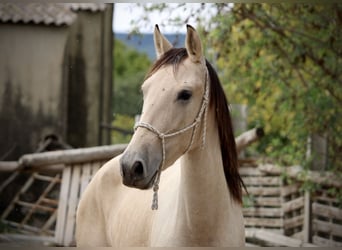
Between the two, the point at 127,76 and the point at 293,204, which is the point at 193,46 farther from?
the point at 127,76

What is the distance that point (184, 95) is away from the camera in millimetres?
2330

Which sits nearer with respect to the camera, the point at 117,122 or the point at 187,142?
the point at 187,142

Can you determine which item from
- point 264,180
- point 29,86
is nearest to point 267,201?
point 264,180

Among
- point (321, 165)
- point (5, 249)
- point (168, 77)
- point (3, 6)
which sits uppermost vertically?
point (3, 6)

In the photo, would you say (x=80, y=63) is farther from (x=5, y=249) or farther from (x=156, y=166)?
(x=156, y=166)

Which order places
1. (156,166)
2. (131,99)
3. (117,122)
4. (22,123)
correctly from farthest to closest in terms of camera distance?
(131,99) < (117,122) < (22,123) < (156,166)

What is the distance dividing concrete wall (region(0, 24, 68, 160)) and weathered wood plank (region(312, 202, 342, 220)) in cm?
386

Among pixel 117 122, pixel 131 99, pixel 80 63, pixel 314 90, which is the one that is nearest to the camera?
pixel 314 90

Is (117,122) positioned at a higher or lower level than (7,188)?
higher

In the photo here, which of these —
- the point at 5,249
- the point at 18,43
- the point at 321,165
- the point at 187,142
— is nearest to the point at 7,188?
the point at 18,43

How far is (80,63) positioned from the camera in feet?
30.4

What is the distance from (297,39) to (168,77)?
2931 mm

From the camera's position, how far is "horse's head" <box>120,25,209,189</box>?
7.15 feet

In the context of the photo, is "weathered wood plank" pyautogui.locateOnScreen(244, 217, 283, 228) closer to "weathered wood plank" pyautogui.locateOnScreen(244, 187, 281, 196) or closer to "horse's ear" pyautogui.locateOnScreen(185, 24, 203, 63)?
"weathered wood plank" pyautogui.locateOnScreen(244, 187, 281, 196)
